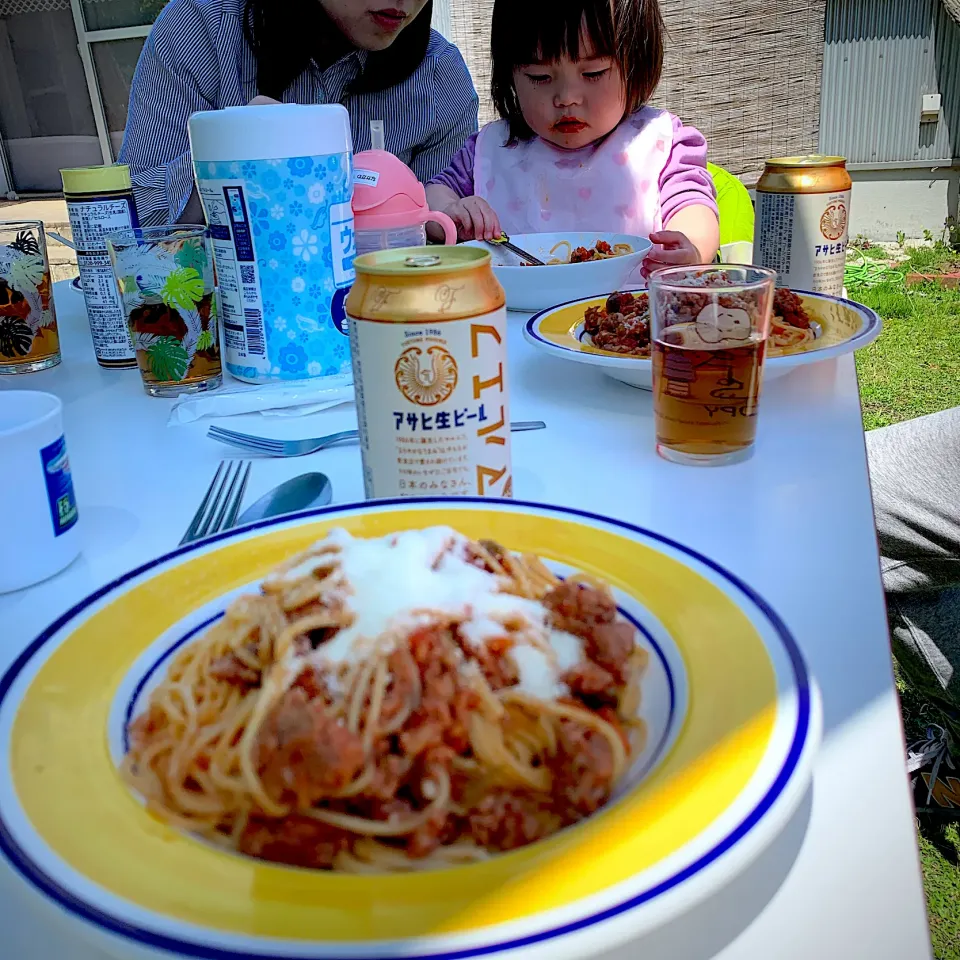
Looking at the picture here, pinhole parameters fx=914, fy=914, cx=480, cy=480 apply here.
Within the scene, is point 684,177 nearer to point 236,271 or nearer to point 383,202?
point 383,202

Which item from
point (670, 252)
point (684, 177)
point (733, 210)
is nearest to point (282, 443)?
point (670, 252)

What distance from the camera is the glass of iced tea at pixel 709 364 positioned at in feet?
2.81

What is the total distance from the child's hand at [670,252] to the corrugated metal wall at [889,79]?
3962 mm

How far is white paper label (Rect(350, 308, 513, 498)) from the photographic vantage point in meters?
0.66

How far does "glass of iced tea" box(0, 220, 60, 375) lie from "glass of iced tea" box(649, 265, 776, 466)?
0.83 m

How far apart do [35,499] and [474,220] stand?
125 cm

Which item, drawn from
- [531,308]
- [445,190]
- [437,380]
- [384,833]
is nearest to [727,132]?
[445,190]

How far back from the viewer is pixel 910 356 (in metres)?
3.54

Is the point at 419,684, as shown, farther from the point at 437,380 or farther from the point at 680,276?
the point at 680,276

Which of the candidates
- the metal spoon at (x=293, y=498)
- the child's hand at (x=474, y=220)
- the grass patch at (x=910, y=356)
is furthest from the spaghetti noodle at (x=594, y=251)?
the grass patch at (x=910, y=356)

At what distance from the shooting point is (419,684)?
463 millimetres

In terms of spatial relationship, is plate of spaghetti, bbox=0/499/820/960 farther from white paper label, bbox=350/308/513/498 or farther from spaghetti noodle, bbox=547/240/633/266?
spaghetti noodle, bbox=547/240/633/266

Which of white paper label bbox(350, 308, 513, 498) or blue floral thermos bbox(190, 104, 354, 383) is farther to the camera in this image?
blue floral thermos bbox(190, 104, 354, 383)

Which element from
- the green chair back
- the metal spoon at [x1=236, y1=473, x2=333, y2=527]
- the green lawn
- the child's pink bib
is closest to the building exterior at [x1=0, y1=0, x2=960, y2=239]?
the green lawn
